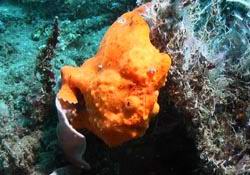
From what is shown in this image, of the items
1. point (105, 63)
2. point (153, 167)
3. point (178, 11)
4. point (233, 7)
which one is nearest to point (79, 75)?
point (105, 63)

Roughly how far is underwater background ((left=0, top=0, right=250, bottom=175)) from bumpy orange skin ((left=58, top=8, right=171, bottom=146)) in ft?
1.07

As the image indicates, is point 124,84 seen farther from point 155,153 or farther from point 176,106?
point 155,153

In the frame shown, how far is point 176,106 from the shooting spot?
3.15 meters

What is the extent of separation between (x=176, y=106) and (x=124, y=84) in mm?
697

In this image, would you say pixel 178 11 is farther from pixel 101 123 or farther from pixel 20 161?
pixel 20 161

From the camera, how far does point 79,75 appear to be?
2.91 meters

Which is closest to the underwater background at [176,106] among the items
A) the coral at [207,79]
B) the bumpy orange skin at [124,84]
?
the coral at [207,79]

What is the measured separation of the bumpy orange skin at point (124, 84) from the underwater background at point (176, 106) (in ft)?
1.07

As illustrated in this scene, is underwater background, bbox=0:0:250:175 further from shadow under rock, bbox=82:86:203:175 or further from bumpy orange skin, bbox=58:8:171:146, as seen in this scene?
bumpy orange skin, bbox=58:8:171:146

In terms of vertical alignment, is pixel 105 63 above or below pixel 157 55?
below

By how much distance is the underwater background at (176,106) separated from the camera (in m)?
3.02

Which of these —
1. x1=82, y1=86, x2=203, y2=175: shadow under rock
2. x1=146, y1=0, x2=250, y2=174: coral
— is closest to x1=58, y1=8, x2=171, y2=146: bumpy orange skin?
x1=146, y1=0, x2=250, y2=174: coral

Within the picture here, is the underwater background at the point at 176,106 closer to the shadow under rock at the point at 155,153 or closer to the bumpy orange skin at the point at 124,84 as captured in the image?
the shadow under rock at the point at 155,153

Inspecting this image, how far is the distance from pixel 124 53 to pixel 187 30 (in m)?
0.64
